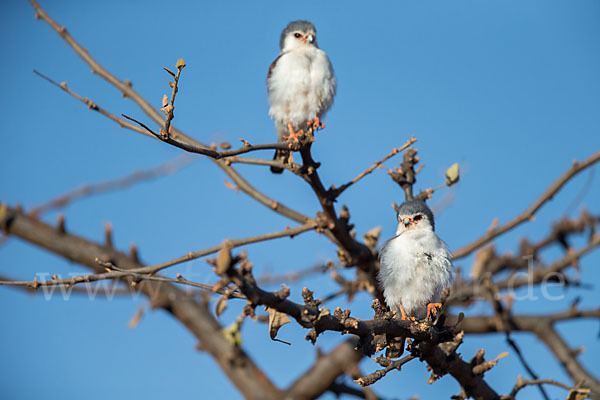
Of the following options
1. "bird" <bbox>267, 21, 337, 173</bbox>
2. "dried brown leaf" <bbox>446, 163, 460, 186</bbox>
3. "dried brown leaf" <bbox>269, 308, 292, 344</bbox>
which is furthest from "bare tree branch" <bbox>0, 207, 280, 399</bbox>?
"dried brown leaf" <bbox>269, 308, 292, 344</bbox>

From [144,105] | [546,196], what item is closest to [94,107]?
[144,105]

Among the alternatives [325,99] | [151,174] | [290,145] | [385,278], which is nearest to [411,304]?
[385,278]

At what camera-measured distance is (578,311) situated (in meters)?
6.43

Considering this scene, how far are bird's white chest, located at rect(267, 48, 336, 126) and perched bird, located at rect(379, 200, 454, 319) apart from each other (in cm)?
152

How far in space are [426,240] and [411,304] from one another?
1.54 ft

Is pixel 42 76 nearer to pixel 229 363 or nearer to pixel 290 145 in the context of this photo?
pixel 290 145

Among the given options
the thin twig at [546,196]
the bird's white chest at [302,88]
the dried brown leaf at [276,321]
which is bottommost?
the dried brown leaf at [276,321]

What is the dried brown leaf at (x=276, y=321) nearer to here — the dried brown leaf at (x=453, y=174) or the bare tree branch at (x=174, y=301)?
the dried brown leaf at (x=453, y=174)

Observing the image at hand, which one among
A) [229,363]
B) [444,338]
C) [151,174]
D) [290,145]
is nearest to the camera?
[444,338]

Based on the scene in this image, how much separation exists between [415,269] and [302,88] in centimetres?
206

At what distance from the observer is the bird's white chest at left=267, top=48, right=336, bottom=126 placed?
5488 millimetres

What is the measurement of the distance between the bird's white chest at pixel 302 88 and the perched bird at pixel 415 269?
1.52m

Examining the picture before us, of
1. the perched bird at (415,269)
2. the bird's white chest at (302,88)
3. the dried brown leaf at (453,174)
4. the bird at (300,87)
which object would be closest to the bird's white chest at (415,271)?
the perched bird at (415,269)

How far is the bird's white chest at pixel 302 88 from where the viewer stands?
5488mm
